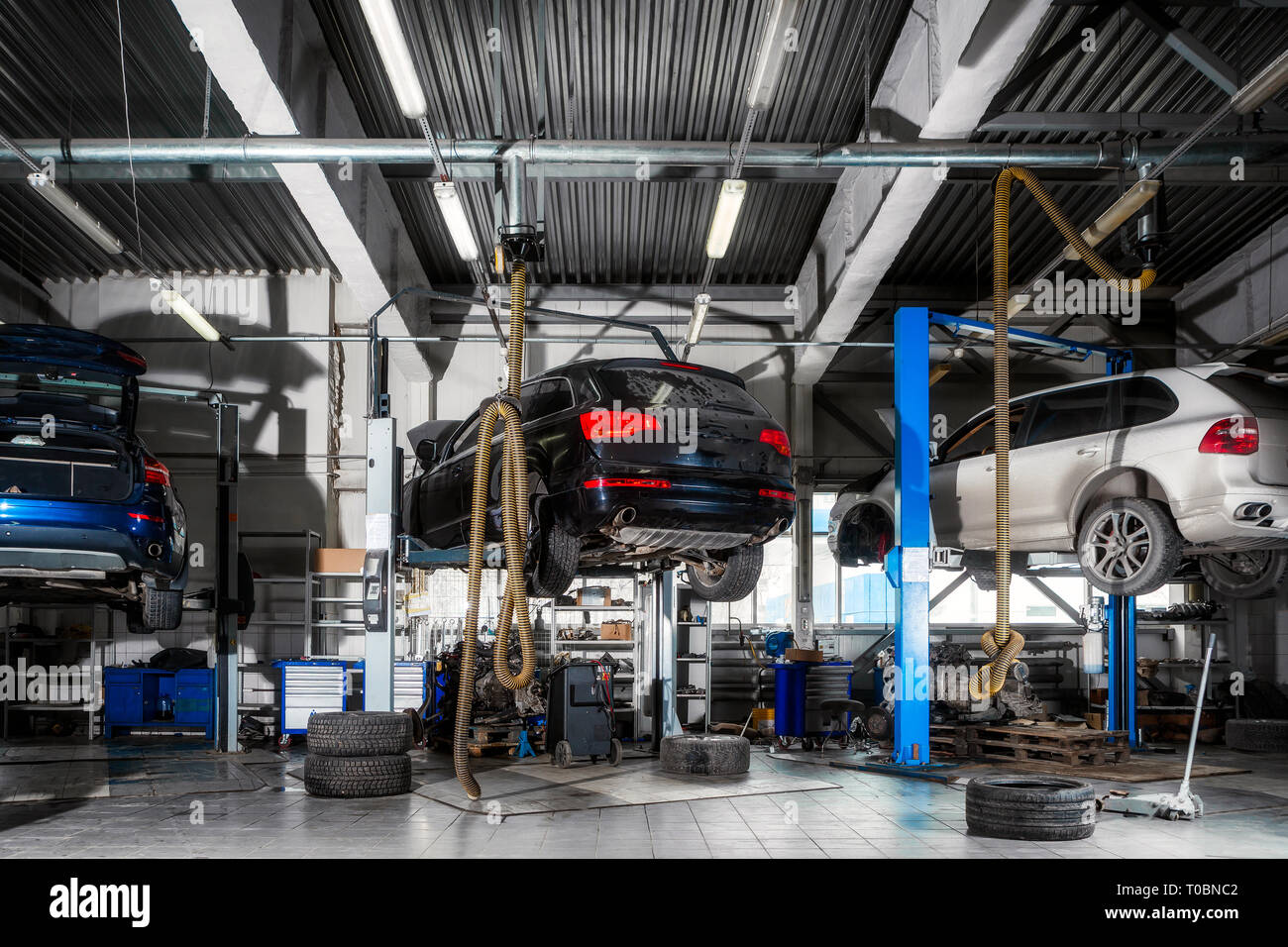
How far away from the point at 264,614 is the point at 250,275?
415 centimetres

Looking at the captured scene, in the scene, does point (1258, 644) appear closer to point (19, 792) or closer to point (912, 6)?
point (912, 6)

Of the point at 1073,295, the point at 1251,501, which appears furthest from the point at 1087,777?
the point at 1073,295

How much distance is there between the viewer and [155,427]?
1220 cm

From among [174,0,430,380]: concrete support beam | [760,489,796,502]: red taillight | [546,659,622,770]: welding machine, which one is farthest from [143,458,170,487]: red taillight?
[760,489,796,502]: red taillight

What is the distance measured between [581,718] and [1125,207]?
557 cm

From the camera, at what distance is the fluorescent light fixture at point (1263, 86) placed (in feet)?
17.5

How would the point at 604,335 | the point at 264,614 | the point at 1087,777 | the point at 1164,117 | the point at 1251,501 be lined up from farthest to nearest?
1. the point at 604,335
2. the point at 264,614
3. the point at 1164,117
4. the point at 1087,777
5. the point at 1251,501

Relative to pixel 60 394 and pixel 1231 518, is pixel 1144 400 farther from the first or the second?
pixel 60 394

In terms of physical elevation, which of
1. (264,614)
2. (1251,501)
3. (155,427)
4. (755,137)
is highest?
(755,137)

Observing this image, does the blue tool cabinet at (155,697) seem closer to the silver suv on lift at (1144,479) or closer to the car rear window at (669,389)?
the car rear window at (669,389)

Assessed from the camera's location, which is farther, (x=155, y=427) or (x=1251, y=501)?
(x=155, y=427)

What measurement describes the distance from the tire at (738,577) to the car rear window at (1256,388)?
3176mm

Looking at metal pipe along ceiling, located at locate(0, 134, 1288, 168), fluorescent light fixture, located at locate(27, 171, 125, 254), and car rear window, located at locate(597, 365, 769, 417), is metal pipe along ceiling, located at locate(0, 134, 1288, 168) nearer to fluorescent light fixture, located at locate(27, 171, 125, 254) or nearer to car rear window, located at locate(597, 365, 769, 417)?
fluorescent light fixture, located at locate(27, 171, 125, 254)

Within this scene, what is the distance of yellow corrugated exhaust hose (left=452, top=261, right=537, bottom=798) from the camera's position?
4543mm
